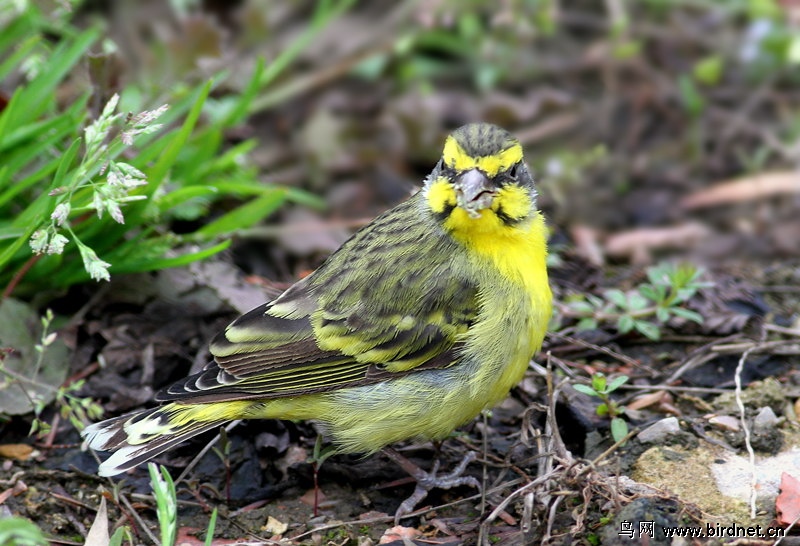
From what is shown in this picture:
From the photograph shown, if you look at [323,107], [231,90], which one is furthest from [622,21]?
[231,90]

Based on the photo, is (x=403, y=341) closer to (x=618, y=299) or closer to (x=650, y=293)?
(x=618, y=299)

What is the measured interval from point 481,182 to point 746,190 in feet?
13.5

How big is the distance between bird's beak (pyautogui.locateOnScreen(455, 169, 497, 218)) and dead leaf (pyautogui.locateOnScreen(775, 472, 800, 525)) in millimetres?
1573

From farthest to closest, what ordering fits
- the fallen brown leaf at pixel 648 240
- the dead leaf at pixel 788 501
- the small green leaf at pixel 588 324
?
the fallen brown leaf at pixel 648 240 < the small green leaf at pixel 588 324 < the dead leaf at pixel 788 501

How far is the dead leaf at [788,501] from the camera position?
12.4 feet

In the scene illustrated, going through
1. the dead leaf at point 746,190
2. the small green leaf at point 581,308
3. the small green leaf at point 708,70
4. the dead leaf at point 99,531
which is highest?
the dead leaf at point 99,531

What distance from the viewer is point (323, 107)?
8125 millimetres

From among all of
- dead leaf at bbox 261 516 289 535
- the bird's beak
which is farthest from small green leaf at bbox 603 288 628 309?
dead leaf at bbox 261 516 289 535

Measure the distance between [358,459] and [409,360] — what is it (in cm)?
67

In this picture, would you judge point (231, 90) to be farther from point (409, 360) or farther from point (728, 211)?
point (728, 211)

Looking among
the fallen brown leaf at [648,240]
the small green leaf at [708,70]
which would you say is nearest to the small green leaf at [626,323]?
the fallen brown leaf at [648,240]

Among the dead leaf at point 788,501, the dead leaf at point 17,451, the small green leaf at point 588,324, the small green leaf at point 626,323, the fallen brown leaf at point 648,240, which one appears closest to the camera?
the dead leaf at point 788,501

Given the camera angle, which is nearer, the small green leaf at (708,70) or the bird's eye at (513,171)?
the bird's eye at (513,171)

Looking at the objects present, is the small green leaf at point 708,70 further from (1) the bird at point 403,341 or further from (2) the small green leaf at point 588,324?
(1) the bird at point 403,341
